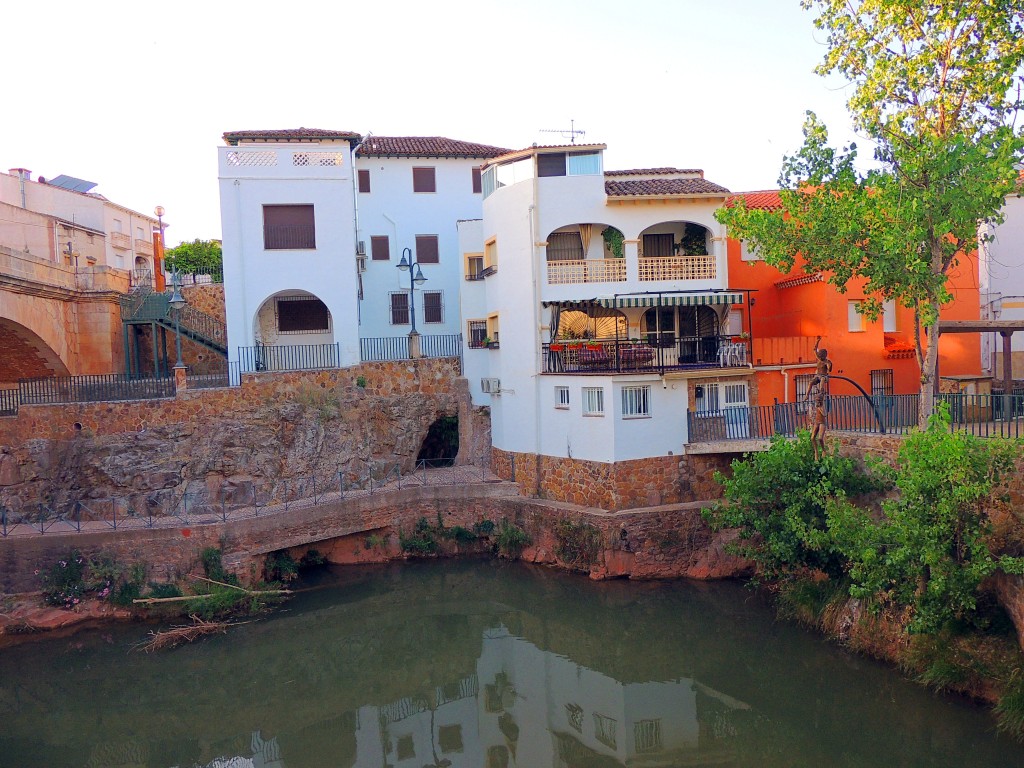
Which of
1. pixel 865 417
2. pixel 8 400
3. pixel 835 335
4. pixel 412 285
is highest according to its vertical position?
pixel 412 285

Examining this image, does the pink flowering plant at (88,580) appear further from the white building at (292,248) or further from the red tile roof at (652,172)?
the red tile roof at (652,172)

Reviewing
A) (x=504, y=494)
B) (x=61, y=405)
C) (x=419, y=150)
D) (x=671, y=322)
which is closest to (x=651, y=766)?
(x=504, y=494)

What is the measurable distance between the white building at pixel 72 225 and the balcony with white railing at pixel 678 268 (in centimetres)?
2246

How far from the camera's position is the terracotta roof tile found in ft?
78.7

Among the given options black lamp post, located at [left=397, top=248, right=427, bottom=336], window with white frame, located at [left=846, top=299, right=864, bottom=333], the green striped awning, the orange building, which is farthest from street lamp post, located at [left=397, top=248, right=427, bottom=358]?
window with white frame, located at [left=846, top=299, right=864, bottom=333]

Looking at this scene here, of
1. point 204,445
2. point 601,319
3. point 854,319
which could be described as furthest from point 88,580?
point 854,319

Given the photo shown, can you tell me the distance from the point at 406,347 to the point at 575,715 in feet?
56.0

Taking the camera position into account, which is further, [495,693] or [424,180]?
[424,180]

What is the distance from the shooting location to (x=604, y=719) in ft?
51.7

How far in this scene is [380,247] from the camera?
31.2 metres

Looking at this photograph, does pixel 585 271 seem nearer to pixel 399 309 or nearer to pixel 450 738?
pixel 399 309

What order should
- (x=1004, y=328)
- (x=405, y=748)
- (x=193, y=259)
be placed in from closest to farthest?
(x=405, y=748) < (x=1004, y=328) < (x=193, y=259)

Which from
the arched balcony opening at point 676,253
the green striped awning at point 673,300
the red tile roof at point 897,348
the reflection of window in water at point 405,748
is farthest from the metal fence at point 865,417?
the reflection of window in water at point 405,748

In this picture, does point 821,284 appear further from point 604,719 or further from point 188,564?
point 188,564
